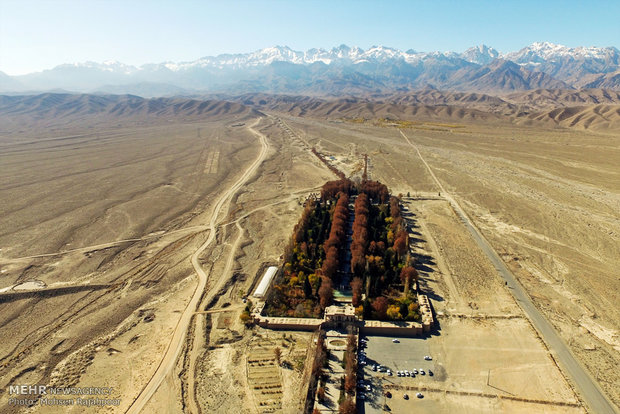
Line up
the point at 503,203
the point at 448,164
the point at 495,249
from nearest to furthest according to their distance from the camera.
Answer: the point at 495,249 < the point at 503,203 < the point at 448,164

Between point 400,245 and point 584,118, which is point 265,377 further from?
point 584,118

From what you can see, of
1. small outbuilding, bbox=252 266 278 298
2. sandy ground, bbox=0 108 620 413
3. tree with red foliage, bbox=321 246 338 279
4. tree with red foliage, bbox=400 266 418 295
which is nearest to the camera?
sandy ground, bbox=0 108 620 413

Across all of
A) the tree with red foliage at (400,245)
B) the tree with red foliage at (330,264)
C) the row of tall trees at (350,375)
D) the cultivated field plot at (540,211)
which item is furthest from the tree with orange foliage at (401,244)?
the row of tall trees at (350,375)

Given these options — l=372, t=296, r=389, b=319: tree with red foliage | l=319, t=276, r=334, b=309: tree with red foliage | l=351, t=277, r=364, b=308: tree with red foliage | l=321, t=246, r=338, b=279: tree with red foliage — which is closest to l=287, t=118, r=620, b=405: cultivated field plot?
l=372, t=296, r=389, b=319: tree with red foliage

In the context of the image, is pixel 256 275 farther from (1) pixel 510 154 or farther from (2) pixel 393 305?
(1) pixel 510 154

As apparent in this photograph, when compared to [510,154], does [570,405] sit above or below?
below

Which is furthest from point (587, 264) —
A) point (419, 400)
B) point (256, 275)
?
point (256, 275)

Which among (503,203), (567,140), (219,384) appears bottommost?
(219,384)

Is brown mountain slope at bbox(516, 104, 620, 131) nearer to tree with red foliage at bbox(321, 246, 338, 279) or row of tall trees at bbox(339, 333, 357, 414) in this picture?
tree with red foliage at bbox(321, 246, 338, 279)
